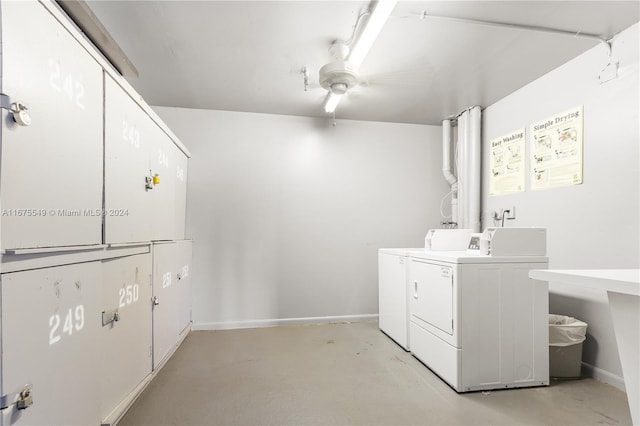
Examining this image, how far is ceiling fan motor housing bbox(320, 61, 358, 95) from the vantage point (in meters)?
2.12

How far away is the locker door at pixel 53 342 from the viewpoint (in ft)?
3.07

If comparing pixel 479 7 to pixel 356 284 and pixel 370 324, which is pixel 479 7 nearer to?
pixel 356 284

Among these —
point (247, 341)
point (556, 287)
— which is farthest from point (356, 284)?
point (556, 287)

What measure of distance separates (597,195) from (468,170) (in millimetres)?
1256

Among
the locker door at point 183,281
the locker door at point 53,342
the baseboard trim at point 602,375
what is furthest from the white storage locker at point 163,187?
the baseboard trim at point 602,375

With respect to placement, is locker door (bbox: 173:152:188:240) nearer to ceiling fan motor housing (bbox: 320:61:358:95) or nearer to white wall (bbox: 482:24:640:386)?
ceiling fan motor housing (bbox: 320:61:358:95)

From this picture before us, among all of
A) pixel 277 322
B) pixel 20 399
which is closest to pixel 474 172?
pixel 277 322

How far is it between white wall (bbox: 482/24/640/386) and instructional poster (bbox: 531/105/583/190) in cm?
5

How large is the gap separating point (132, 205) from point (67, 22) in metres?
0.92

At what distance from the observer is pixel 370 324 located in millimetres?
3473

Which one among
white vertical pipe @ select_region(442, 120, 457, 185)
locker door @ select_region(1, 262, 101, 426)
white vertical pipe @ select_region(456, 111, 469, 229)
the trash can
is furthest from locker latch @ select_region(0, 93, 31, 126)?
white vertical pipe @ select_region(442, 120, 457, 185)

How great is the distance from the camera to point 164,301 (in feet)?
7.63

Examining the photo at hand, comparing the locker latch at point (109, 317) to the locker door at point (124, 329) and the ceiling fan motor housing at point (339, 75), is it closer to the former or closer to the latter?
the locker door at point (124, 329)

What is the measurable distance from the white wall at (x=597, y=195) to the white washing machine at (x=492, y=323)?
0.45 meters
